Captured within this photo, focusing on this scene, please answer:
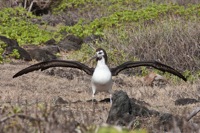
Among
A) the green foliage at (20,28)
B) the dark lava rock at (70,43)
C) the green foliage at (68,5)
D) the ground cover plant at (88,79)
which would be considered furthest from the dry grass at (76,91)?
the green foliage at (68,5)

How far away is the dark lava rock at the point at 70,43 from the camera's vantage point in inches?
666

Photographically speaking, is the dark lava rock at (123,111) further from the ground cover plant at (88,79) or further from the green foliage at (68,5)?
the green foliage at (68,5)

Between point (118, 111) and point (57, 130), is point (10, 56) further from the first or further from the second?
point (57, 130)

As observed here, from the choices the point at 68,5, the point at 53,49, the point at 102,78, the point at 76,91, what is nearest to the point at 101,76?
the point at 102,78

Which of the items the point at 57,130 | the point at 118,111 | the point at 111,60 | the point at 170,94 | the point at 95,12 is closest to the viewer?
the point at 57,130

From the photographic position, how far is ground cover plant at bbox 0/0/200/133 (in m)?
3.59

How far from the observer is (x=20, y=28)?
19.7m

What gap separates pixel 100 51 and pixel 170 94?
76.6 inches

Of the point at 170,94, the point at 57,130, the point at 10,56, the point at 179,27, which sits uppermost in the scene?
the point at 179,27

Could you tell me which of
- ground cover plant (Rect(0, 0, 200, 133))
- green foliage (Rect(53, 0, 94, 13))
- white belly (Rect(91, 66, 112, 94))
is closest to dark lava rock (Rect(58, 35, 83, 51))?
ground cover plant (Rect(0, 0, 200, 133))

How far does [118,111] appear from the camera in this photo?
6395 millimetres

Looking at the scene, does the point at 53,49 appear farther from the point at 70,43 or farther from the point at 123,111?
the point at 123,111

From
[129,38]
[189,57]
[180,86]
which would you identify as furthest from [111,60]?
[180,86]

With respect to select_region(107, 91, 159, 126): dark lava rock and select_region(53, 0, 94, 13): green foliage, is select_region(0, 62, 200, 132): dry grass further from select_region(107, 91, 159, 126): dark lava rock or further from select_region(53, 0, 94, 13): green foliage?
select_region(53, 0, 94, 13): green foliage
